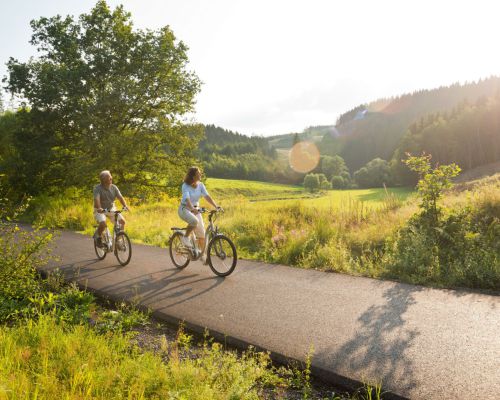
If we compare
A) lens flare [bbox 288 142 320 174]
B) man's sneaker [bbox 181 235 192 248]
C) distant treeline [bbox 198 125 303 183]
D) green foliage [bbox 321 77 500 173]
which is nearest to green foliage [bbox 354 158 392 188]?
green foliage [bbox 321 77 500 173]

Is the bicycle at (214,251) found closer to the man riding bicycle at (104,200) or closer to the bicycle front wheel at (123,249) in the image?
the bicycle front wheel at (123,249)

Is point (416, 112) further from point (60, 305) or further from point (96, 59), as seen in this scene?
point (60, 305)

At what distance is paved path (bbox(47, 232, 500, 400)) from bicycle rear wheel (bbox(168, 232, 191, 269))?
0.89 ft

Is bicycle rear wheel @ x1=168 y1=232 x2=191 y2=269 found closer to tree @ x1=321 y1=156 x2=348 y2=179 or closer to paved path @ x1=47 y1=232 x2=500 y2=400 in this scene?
paved path @ x1=47 y1=232 x2=500 y2=400

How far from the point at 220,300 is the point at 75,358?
2.76m

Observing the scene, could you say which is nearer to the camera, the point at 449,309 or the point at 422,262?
the point at 449,309

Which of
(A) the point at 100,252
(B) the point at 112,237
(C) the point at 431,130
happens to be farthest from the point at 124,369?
(C) the point at 431,130

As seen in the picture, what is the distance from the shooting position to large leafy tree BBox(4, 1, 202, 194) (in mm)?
23531

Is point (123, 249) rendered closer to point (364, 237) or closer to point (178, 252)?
point (178, 252)

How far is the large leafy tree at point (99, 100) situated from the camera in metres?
23.5

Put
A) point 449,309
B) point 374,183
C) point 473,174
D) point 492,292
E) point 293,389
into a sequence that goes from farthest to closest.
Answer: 1. point 374,183
2. point 473,174
3. point 492,292
4. point 449,309
5. point 293,389

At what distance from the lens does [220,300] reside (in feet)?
20.4

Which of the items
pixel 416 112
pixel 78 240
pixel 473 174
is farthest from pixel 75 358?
pixel 416 112

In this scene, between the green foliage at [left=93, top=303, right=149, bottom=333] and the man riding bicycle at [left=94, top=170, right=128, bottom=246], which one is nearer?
the green foliage at [left=93, top=303, right=149, bottom=333]
